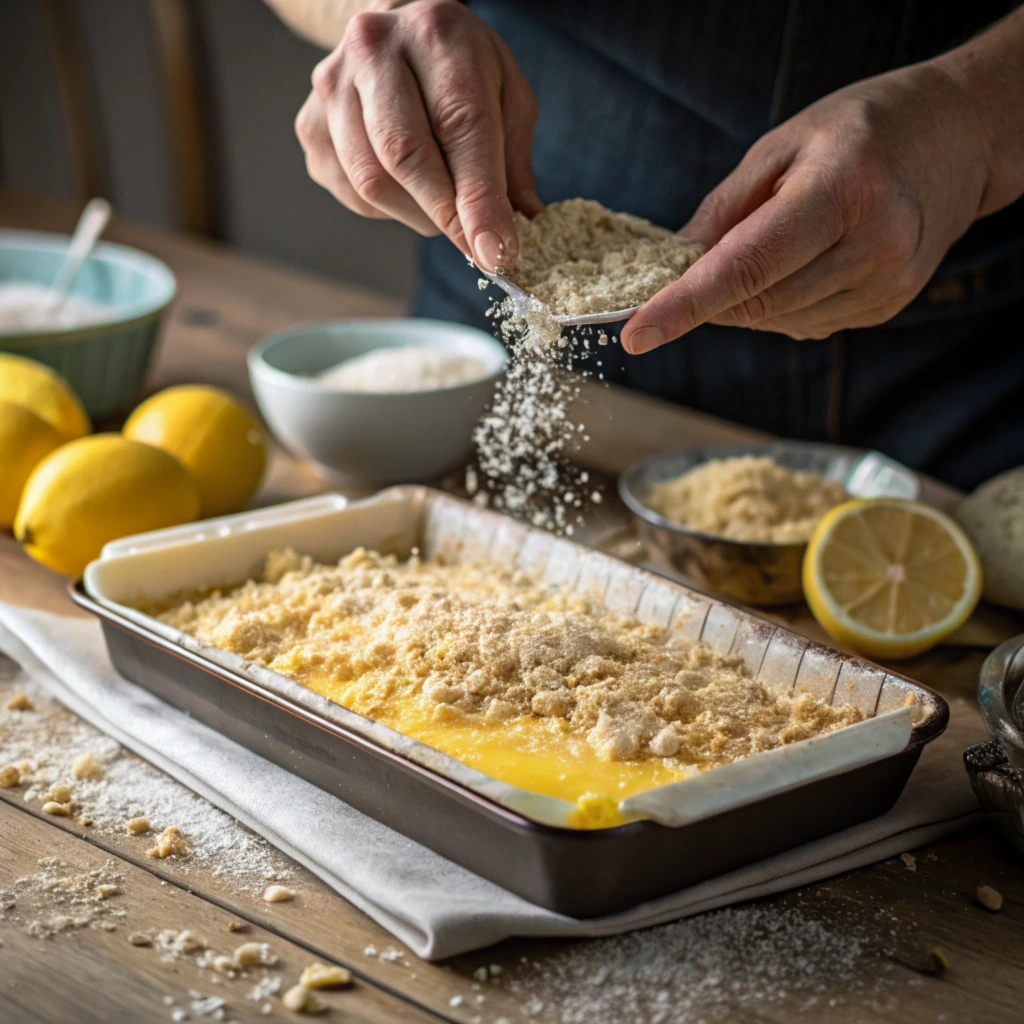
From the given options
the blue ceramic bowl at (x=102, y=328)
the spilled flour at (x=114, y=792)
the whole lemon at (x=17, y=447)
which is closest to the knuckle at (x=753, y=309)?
the spilled flour at (x=114, y=792)

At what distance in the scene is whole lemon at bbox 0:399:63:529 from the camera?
1463 mm

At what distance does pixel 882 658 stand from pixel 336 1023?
69 centimetres

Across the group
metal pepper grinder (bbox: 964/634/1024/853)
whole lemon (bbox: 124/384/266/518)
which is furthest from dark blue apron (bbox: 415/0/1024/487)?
metal pepper grinder (bbox: 964/634/1024/853)

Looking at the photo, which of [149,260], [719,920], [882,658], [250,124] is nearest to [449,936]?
[719,920]

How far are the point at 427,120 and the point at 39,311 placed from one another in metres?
0.97

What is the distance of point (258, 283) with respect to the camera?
2535 mm

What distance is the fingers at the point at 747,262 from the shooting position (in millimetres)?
1039

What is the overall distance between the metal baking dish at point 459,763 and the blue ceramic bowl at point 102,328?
561mm

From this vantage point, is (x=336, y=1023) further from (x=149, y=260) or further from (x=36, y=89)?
(x=36, y=89)

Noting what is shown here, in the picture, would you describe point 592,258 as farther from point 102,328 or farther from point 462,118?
point 102,328

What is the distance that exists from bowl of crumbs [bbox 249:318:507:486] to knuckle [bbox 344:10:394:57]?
482mm

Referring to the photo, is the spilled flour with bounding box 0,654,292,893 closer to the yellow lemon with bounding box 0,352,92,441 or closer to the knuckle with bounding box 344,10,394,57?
the yellow lemon with bounding box 0,352,92,441

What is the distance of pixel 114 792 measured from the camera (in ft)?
3.46

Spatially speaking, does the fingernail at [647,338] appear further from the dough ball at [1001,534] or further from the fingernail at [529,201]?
the dough ball at [1001,534]
